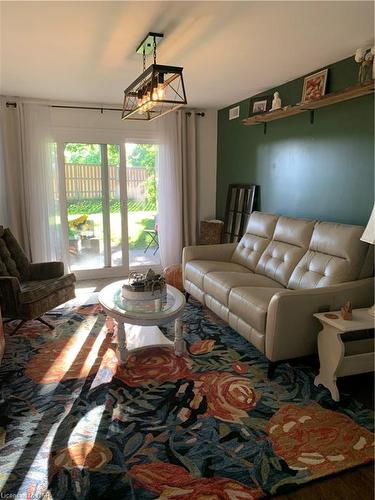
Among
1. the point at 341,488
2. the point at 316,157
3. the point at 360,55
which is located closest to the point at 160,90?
the point at 360,55

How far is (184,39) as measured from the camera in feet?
8.71

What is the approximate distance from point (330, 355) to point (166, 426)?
1.13m

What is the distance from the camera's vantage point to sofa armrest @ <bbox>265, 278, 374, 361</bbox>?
96.7 inches

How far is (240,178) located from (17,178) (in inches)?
114

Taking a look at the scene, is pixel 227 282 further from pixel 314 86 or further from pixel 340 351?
pixel 314 86

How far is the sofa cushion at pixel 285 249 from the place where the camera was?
329cm

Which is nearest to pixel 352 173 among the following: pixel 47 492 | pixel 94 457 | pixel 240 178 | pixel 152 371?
pixel 240 178

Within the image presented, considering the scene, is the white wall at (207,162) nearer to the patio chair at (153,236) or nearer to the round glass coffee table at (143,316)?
the patio chair at (153,236)

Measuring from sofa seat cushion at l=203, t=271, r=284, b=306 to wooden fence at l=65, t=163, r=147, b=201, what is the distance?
88.1 inches

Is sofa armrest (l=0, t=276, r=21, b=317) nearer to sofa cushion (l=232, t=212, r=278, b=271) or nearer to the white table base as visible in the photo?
the white table base

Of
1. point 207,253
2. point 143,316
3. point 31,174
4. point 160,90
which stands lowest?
point 143,316

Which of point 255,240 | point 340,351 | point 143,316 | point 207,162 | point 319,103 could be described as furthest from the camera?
point 207,162

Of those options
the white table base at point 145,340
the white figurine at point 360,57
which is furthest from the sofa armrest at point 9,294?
the white figurine at point 360,57

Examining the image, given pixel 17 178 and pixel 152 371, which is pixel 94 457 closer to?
pixel 152 371
